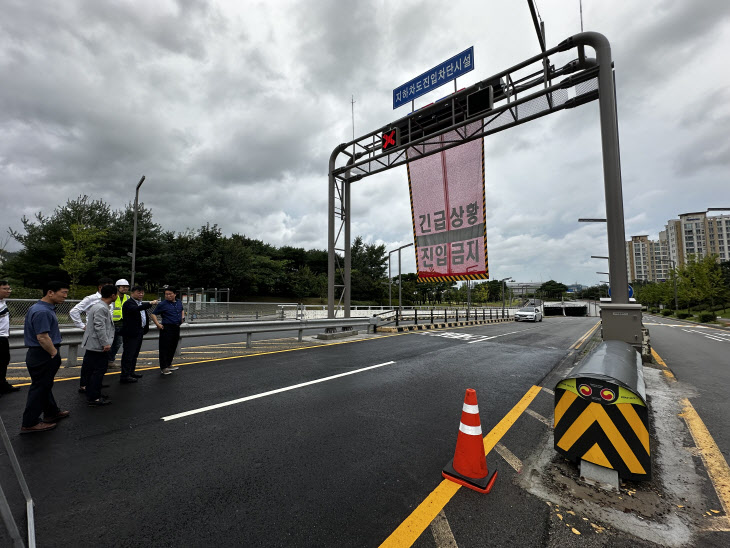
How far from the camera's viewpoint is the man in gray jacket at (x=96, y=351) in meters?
4.50

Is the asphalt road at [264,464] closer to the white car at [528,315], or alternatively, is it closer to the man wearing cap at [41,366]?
the man wearing cap at [41,366]

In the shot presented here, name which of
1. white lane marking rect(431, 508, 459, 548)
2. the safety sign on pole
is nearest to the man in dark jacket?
white lane marking rect(431, 508, 459, 548)

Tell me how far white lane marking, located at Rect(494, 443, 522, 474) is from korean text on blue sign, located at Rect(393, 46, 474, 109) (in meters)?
9.55

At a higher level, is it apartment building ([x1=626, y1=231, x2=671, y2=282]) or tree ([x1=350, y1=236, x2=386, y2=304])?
apartment building ([x1=626, y1=231, x2=671, y2=282])

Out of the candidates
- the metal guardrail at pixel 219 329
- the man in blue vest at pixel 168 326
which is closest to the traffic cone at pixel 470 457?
the man in blue vest at pixel 168 326

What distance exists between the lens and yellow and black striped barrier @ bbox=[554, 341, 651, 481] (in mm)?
2697

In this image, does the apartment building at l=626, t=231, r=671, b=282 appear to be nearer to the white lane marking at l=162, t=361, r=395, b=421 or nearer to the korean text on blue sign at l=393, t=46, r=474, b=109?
the korean text on blue sign at l=393, t=46, r=474, b=109

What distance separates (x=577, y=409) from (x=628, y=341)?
426cm

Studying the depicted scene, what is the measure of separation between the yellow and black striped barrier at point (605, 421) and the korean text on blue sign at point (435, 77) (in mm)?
9072

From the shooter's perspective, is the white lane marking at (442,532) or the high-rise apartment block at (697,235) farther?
the high-rise apartment block at (697,235)

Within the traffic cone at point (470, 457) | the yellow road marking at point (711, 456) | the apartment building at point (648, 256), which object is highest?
the apartment building at point (648, 256)

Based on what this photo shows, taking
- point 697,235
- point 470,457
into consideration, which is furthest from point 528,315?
point 697,235

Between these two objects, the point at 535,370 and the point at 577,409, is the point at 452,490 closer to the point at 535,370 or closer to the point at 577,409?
the point at 577,409

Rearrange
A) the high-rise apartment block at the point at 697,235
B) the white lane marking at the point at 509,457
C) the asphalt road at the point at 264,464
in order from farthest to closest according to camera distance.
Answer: the high-rise apartment block at the point at 697,235 < the white lane marking at the point at 509,457 < the asphalt road at the point at 264,464
